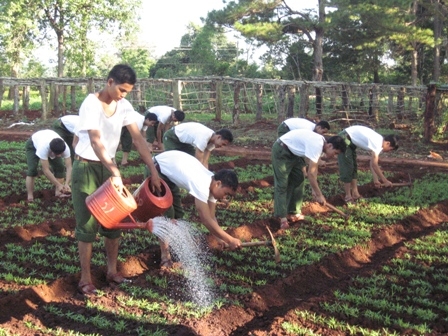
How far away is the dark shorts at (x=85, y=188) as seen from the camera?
430 centimetres

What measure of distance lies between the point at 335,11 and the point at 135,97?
335 inches

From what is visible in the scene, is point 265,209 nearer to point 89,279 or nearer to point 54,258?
point 54,258

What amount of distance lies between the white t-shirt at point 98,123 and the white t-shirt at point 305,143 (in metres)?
2.54

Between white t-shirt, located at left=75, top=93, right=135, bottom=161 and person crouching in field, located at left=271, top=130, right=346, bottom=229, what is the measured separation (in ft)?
8.57

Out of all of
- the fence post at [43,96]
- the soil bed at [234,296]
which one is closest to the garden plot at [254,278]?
the soil bed at [234,296]

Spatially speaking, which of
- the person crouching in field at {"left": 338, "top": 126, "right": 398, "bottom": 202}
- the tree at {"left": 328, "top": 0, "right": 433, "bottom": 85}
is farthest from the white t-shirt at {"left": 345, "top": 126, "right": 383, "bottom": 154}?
the tree at {"left": 328, "top": 0, "right": 433, "bottom": 85}

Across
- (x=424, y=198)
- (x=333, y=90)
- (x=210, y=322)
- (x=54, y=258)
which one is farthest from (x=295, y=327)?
(x=333, y=90)

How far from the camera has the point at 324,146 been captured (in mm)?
6473

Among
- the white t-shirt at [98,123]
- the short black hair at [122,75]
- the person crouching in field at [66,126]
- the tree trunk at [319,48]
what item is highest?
the tree trunk at [319,48]

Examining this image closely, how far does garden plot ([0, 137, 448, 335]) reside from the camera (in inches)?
163

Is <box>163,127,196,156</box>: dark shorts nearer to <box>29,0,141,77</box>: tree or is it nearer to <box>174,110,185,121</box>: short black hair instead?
<box>174,110,185,121</box>: short black hair

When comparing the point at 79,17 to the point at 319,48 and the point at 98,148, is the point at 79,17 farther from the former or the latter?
the point at 98,148

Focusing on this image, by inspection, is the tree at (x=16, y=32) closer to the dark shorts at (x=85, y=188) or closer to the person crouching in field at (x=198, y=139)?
the person crouching in field at (x=198, y=139)

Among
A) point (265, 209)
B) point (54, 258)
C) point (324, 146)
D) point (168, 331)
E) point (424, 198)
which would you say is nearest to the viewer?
point (168, 331)
